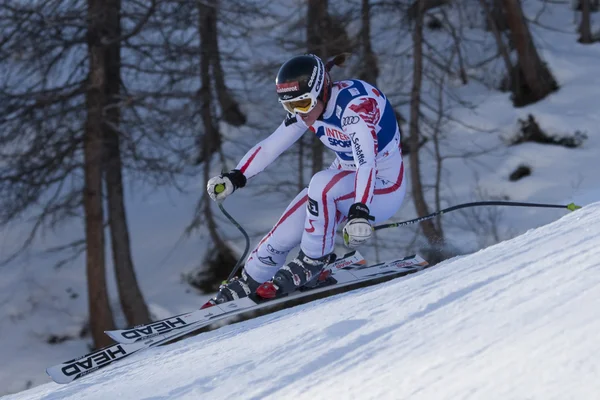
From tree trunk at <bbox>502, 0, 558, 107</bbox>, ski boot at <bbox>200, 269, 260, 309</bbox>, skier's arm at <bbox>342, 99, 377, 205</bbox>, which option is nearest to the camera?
skier's arm at <bbox>342, 99, 377, 205</bbox>

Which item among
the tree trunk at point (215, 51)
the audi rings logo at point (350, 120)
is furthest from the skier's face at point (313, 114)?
the tree trunk at point (215, 51)

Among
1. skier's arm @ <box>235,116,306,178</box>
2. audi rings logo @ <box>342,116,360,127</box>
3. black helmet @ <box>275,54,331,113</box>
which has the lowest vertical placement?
skier's arm @ <box>235,116,306,178</box>

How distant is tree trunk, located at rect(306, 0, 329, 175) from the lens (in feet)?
45.9

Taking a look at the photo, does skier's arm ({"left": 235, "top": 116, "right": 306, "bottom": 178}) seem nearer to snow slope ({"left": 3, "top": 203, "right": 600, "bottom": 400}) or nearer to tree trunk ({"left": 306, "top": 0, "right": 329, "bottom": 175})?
snow slope ({"left": 3, "top": 203, "right": 600, "bottom": 400})

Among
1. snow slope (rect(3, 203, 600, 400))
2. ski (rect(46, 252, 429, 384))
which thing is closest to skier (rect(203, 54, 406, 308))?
ski (rect(46, 252, 429, 384))

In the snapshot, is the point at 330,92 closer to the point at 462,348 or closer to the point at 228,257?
the point at 462,348

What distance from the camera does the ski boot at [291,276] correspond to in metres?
5.46

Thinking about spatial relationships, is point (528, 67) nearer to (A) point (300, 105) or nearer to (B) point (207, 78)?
(B) point (207, 78)

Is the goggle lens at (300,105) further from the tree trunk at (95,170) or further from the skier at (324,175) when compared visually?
the tree trunk at (95,170)

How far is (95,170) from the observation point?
1186 centimetres

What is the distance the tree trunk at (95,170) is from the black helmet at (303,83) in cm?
696

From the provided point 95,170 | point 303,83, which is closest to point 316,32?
point 95,170

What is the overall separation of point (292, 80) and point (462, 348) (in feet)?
8.41

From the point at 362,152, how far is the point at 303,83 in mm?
569
